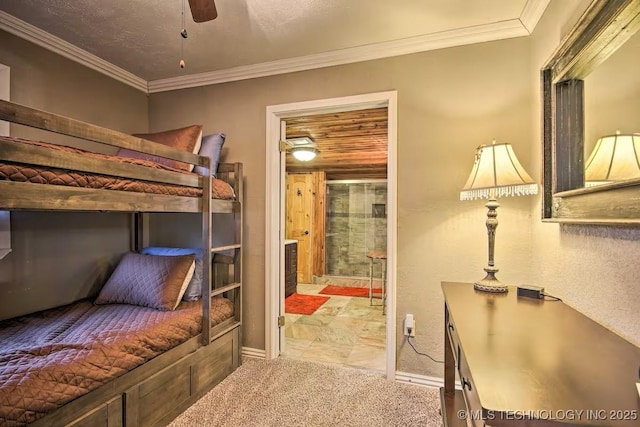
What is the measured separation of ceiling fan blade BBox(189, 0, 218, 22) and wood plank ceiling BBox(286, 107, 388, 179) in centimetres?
151

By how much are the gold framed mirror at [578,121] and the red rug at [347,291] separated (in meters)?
3.78

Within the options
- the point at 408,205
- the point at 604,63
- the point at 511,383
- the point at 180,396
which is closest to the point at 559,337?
the point at 511,383

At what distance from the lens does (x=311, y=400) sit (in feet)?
6.59

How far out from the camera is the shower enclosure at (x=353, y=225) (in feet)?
19.5

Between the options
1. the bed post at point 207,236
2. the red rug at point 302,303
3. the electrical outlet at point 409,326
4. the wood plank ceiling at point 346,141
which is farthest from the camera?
the red rug at point 302,303

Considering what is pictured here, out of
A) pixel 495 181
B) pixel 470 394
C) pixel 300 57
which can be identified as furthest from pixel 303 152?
pixel 470 394

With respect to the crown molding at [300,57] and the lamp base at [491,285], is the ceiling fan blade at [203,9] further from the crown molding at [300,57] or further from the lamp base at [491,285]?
the lamp base at [491,285]

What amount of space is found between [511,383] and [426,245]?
5.16ft

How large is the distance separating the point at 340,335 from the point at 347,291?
2105mm

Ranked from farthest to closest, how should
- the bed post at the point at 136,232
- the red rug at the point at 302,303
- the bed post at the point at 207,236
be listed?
the red rug at the point at 302,303, the bed post at the point at 136,232, the bed post at the point at 207,236

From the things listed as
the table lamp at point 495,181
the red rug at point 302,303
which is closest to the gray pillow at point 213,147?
the table lamp at point 495,181

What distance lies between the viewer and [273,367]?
2428 mm

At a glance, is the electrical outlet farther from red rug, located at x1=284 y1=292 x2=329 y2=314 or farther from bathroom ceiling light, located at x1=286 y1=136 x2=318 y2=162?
bathroom ceiling light, located at x1=286 y1=136 x2=318 y2=162

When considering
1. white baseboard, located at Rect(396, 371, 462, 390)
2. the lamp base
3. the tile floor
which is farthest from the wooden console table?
the tile floor
